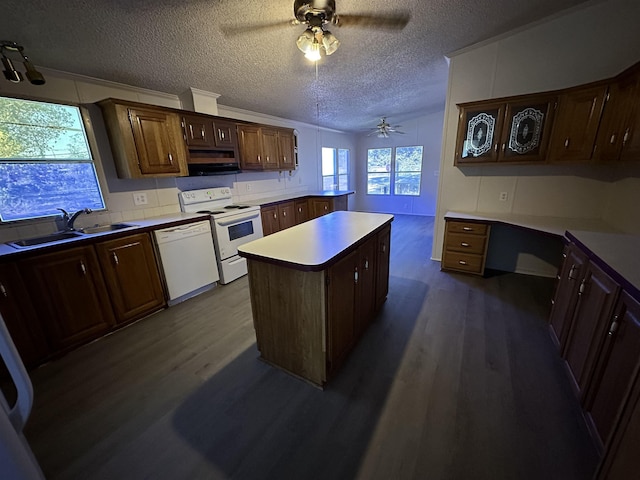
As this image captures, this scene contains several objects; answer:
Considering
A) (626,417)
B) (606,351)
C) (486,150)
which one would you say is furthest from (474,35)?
(626,417)

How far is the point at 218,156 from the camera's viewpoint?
3426mm

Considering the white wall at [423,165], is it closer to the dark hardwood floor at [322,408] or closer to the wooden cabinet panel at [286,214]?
the wooden cabinet panel at [286,214]

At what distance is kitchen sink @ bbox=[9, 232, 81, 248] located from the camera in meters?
2.08

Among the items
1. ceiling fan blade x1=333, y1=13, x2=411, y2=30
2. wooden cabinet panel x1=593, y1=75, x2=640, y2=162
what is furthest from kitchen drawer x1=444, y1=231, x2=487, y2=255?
ceiling fan blade x1=333, y1=13, x2=411, y2=30

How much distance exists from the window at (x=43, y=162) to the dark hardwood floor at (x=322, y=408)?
1351 millimetres

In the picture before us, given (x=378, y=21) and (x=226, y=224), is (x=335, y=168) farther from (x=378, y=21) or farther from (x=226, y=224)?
(x=378, y=21)

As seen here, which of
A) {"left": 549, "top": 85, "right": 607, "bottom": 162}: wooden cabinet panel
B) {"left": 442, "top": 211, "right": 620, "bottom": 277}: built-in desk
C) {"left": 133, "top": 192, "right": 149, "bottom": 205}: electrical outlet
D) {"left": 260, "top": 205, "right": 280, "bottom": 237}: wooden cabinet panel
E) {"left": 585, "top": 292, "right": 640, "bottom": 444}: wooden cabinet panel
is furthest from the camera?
{"left": 260, "top": 205, "right": 280, "bottom": 237}: wooden cabinet panel

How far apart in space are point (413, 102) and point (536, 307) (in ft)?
13.5

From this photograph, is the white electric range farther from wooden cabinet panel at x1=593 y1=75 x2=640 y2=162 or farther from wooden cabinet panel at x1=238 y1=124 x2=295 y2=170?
wooden cabinet panel at x1=593 y1=75 x2=640 y2=162

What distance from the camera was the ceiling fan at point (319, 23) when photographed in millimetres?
1584

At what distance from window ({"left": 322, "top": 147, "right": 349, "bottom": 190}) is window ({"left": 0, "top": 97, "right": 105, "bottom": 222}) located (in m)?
4.77

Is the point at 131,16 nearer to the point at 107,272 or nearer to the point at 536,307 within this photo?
the point at 107,272

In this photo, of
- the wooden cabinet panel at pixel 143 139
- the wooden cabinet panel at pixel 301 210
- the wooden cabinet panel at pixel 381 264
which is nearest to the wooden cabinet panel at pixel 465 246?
the wooden cabinet panel at pixel 381 264

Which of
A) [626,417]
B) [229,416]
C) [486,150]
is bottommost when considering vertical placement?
[229,416]
